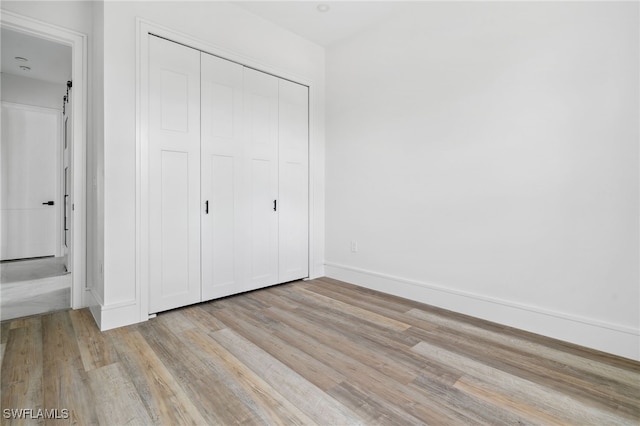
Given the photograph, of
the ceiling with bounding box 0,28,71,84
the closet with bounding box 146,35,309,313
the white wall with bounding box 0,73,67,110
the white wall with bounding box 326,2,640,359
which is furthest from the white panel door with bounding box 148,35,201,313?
the white wall with bounding box 0,73,67,110

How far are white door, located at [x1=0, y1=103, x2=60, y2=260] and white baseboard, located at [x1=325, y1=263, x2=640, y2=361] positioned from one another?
5316mm

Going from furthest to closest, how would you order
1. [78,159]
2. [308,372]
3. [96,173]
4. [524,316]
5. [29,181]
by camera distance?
[29,181] < [78,159] < [96,173] < [524,316] < [308,372]

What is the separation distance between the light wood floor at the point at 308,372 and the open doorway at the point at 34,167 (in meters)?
2.84

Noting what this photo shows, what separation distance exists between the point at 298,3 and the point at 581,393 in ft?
11.7

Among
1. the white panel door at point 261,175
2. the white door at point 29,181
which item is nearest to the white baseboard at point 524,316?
the white panel door at point 261,175

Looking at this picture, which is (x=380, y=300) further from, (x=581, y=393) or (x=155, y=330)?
Result: (x=155, y=330)

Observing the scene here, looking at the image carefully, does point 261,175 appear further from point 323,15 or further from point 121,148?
point 323,15

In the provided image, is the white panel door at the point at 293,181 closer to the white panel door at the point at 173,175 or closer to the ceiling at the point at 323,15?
the ceiling at the point at 323,15

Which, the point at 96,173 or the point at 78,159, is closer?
the point at 96,173

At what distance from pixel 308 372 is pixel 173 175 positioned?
1.92m

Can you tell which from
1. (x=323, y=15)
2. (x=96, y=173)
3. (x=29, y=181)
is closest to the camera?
(x=96, y=173)

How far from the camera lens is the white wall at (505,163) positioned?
198 centimetres

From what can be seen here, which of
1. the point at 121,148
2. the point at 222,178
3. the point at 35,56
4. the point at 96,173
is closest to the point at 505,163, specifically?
the point at 222,178

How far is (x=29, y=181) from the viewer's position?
4.98m
